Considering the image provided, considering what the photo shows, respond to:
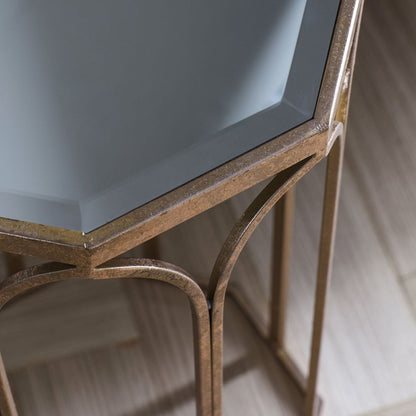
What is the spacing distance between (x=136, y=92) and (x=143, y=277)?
0.30 ft

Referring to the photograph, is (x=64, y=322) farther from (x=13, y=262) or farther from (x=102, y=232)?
(x=102, y=232)

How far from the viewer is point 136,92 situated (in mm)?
438

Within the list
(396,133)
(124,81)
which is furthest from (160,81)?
(396,133)

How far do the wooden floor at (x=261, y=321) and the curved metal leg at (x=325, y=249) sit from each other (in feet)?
0.27

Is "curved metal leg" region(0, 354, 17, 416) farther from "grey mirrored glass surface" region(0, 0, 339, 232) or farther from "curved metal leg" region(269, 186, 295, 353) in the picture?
"curved metal leg" region(269, 186, 295, 353)

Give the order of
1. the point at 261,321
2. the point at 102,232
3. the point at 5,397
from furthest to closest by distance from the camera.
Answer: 1. the point at 261,321
2. the point at 5,397
3. the point at 102,232

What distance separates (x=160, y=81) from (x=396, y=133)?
1.93 feet

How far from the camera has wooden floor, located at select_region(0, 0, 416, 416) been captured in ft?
2.64

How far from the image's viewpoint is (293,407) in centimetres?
79

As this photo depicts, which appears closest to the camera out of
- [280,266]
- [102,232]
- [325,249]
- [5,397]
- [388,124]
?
[102,232]

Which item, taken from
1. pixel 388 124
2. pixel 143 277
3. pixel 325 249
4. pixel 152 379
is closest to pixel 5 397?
pixel 143 277

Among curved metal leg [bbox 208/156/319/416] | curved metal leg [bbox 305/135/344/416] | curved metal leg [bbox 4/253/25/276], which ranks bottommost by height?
curved metal leg [bbox 208/156/319/416]

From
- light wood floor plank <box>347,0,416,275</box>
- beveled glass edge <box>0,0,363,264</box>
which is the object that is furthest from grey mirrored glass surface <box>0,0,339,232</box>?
light wood floor plank <box>347,0,416,275</box>

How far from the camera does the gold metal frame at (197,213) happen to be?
0.39 meters
